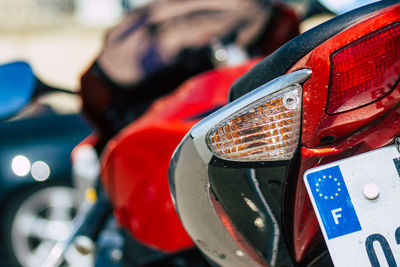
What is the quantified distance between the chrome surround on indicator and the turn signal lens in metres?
0.02

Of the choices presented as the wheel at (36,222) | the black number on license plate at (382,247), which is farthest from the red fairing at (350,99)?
the wheel at (36,222)

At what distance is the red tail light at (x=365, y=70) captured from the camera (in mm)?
1042

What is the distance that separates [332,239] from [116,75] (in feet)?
4.52

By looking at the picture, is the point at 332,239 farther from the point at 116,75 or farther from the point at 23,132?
the point at 23,132

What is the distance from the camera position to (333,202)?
3.57ft

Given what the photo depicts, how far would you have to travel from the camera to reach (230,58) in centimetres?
229

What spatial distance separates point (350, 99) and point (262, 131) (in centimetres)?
18

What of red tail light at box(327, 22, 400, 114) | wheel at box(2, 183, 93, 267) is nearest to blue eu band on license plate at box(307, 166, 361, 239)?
red tail light at box(327, 22, 400, 114)

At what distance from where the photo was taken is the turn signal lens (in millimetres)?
1076

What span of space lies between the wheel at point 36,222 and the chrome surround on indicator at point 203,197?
10.3ft

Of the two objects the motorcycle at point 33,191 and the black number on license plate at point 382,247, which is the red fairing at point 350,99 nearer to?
the black number on license plate at point 382,247

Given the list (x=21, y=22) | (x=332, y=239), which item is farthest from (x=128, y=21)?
(x=21, y=22)

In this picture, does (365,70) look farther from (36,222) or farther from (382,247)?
(36,222)

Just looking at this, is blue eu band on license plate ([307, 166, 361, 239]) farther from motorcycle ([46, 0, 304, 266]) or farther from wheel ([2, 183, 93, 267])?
wheel ([2, 183, 93, 267])
